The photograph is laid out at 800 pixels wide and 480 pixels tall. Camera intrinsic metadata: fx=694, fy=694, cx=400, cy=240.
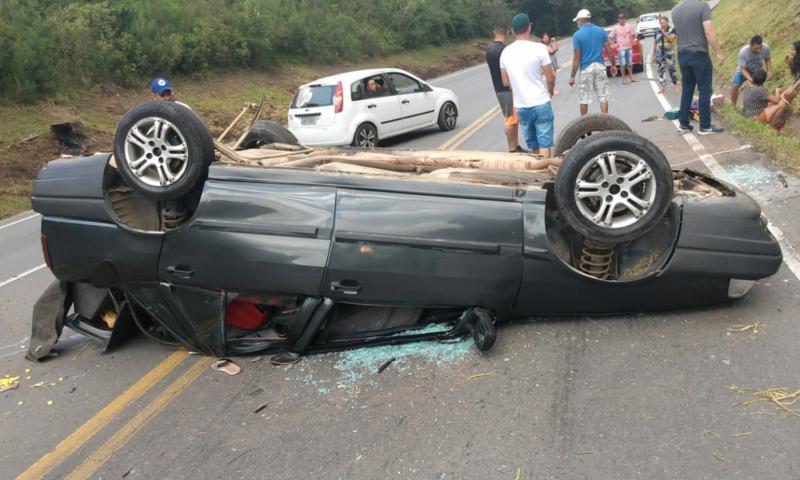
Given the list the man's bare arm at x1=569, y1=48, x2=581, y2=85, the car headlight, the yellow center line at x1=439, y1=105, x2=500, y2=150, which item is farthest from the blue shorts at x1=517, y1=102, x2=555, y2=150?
the yellow center line at x1=439, y1=105, x2=500, y2=150

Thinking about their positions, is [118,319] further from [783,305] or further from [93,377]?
[783,305]

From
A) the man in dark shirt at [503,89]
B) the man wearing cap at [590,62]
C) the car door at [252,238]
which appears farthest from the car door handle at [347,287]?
the man wearing cap at [590,62]

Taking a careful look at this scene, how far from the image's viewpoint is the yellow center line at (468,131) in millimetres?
12156

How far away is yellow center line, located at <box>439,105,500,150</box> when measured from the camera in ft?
39.9

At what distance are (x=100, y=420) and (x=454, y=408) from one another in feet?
6.75

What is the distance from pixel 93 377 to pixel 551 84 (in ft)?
18.2

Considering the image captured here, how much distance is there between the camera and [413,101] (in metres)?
13.2

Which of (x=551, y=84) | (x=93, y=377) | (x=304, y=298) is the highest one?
(x=551, y=84)

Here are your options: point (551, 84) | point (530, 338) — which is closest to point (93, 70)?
point (551, 84)

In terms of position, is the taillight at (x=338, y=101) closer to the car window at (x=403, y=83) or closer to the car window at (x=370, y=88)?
the car window at (x=370, y=88)

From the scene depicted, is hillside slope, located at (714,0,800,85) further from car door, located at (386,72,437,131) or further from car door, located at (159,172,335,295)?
car door, located at (159,172,335,295)

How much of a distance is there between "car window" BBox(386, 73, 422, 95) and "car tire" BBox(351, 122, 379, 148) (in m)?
1.16

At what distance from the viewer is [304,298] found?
4.32 meters

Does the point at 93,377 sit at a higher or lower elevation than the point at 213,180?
lower
